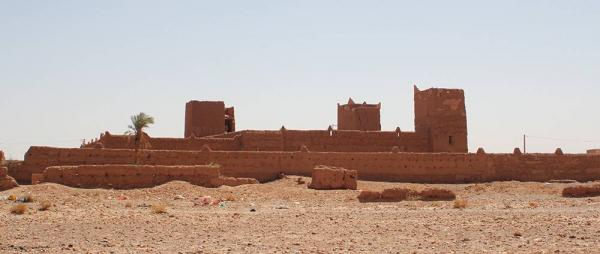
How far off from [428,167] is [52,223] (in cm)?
1996

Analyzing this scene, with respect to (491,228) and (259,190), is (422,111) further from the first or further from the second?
(491,228)

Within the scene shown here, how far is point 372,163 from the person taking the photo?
106ft

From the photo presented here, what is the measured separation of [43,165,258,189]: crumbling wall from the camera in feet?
83.5

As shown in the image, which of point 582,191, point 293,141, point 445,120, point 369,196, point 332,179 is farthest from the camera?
point 445,120

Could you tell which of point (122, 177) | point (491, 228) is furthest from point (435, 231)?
point (122, 177)

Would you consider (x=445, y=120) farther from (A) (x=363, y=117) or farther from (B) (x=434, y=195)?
(B) (x=434, y=195)

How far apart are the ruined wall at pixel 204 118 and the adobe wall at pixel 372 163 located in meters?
10.8

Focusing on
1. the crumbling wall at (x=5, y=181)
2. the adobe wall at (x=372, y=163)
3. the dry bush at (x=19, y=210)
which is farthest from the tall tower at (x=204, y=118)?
the dry bush at (x=19, y=210)

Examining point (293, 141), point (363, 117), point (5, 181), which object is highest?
point (363, 117)

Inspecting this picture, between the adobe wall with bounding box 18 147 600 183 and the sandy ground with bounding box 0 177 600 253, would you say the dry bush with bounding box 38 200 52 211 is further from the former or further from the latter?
the adobe wall with bounding box 18 147 600 183

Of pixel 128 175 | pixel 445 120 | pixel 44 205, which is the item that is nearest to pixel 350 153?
pixel 445 120

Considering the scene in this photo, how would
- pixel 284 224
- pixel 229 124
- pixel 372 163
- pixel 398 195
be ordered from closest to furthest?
pixel 284 224 < pixel 398 195 < pixel 372 163 < pixel 229 124

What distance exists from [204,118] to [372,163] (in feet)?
41.3

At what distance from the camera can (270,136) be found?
35.2 meters
